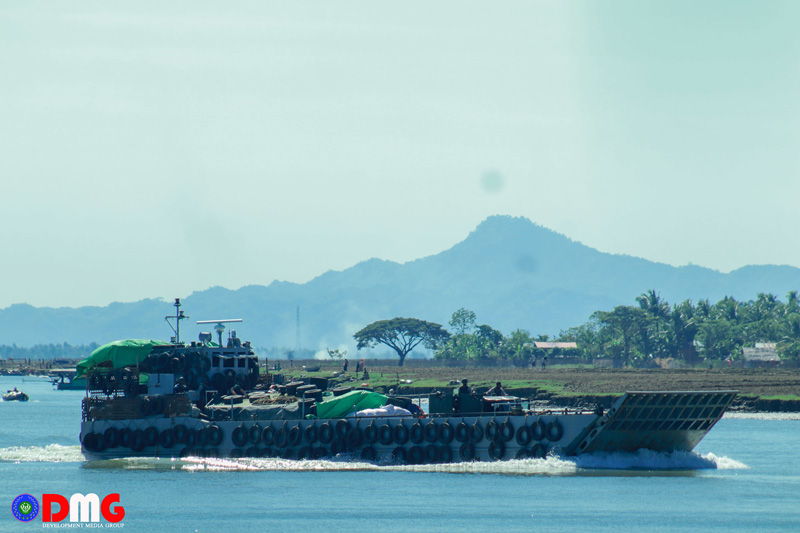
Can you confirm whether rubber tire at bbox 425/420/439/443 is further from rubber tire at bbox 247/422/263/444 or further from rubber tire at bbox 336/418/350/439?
rubber tire at bbox 247/422/263/444

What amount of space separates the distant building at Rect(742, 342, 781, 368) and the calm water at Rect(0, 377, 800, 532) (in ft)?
294

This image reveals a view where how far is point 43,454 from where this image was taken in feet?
158

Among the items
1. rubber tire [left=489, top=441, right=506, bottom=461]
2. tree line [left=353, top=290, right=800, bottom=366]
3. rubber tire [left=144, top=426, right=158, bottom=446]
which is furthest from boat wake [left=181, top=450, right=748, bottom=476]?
tree line [left=353, top=290, right=800, bottom=366]

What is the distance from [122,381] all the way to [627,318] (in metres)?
125

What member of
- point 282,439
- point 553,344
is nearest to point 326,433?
point 282,439

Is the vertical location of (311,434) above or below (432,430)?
below

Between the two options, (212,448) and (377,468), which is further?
(212,448)

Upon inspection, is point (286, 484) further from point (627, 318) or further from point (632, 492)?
point (627, 318)

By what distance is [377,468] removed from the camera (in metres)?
38.6

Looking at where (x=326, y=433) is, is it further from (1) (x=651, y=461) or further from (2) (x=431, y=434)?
(1) (x=651, y=461)

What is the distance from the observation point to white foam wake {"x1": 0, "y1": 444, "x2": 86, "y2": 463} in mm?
45844

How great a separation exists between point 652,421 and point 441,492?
8277 mm

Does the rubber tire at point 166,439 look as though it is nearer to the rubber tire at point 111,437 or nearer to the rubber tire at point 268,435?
the rubber tire at point 111,437

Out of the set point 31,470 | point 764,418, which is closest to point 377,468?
point 31,470
